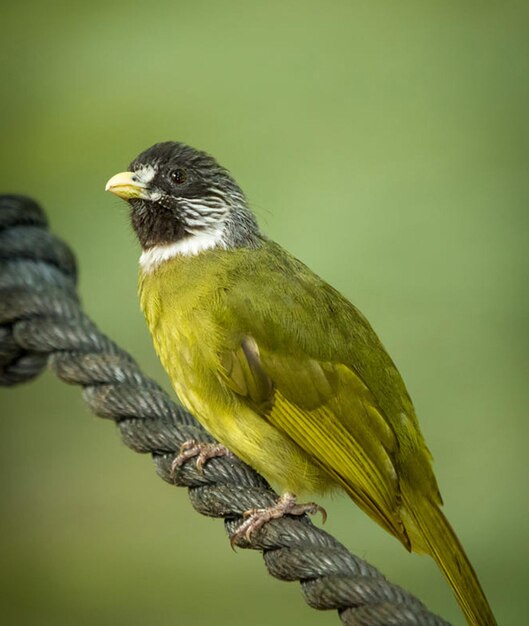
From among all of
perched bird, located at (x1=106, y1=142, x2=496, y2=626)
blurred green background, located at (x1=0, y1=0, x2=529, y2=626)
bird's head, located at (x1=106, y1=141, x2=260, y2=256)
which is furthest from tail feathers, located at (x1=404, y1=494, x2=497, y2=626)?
blurred green background, located at (x1=0, y1=0, x2=529, y2=626)

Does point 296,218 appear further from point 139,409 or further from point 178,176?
point 139,409

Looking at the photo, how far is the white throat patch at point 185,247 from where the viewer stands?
11.9ft

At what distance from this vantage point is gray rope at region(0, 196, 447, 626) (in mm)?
2535

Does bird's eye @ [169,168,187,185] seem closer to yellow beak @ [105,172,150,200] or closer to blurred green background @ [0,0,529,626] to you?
yellow beak @ [105,172,150,200]

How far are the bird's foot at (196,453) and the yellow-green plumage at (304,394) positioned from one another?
0.06 m

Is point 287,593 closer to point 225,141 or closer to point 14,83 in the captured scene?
point 225,141

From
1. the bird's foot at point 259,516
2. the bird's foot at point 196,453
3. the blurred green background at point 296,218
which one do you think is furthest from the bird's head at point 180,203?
the blurred green background at point 296,218

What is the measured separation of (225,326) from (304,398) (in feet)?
0.99

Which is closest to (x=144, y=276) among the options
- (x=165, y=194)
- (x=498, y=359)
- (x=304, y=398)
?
(x=165, y=194)

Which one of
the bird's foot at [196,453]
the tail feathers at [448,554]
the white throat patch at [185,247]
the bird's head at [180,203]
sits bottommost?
the tail feathers at [448,554]

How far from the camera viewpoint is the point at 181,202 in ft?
12.2

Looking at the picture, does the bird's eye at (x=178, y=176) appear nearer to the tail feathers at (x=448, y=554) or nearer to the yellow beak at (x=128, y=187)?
the yellow beak at (x=128, y=187)

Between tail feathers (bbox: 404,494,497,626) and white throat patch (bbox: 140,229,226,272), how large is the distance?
3.27 feet

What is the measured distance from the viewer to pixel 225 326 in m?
3.30
